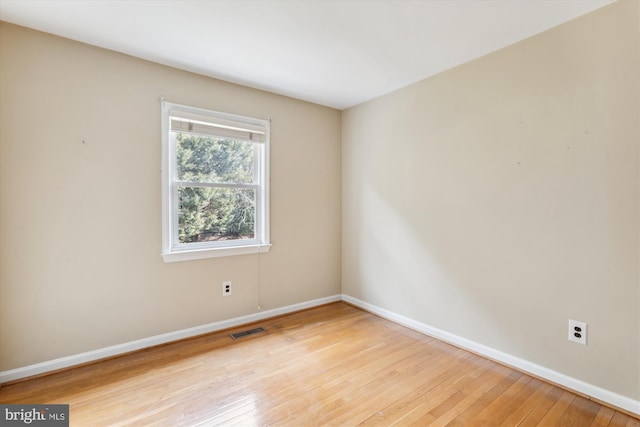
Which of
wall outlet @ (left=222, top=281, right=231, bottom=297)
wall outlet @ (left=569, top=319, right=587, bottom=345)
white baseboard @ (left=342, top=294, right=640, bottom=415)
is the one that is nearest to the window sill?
wall outlet @ (left=222, top=281, right=231, bottom=297)

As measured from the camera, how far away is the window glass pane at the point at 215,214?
278 centimetres

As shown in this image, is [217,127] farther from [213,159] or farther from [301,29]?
[301,29]

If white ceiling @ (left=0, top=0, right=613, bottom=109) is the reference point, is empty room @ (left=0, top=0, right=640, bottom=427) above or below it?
below

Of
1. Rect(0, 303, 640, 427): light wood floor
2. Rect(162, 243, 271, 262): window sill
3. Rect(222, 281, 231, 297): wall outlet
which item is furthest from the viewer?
Rect(222, 281, 231, 297): wall outlet

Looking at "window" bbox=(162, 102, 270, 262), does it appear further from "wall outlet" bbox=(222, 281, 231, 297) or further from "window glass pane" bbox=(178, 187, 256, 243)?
"wall outlet" bbox=(222, 281, 231, 297)

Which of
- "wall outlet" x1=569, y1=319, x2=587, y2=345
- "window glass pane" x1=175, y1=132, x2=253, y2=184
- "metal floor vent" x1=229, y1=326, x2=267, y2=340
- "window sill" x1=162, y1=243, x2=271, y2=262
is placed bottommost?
"metal floor vent" x1=229, y1=326, x2=267, y2=340

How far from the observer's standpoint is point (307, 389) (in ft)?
6.59

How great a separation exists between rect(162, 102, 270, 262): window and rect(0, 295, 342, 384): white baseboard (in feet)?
2.16

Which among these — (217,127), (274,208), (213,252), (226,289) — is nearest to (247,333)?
(226,289)

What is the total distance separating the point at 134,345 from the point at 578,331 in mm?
3218

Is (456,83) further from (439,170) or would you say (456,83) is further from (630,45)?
(630,45)

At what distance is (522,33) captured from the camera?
2.12 metres

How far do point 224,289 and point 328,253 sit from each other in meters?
1.32

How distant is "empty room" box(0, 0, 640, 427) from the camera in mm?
1839
